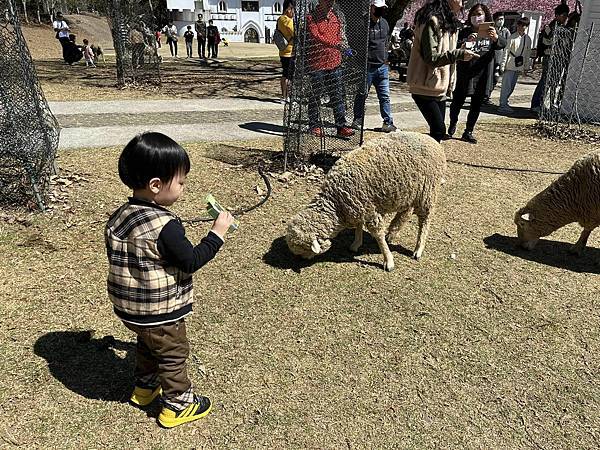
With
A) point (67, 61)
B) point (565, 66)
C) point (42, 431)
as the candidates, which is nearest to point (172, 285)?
point (42, 431)

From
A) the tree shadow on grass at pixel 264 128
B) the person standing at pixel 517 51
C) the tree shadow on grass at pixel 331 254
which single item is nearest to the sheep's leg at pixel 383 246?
the tree shadow on grass at pixel 331 254

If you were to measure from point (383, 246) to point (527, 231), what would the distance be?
62.4 inches

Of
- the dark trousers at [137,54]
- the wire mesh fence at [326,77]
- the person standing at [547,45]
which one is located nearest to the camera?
the wire mesh fence at [326,77]

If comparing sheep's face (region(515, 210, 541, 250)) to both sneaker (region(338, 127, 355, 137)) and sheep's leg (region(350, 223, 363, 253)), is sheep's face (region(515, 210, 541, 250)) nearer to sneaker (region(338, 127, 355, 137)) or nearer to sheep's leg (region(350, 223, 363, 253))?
sheep's leg (region(350, 223, 363, 253))

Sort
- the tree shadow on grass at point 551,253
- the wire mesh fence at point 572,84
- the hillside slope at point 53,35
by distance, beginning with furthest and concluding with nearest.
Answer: the hillside slope at point 53,35, the wire mesh fence at point 572,84, the tree shadow on grass at point 551,253

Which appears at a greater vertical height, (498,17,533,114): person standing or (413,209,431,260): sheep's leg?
(498,17,533,114): person standing

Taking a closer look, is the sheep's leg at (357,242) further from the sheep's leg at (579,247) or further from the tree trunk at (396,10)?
the tree trunk at (396,10)

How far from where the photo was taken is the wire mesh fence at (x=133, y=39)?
12297 millimetres

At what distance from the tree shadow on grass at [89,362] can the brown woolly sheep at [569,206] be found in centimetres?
386

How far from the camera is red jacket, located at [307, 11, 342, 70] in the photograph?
20.4 ft

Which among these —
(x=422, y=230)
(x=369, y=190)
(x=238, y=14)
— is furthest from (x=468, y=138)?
(x=238, y=14)

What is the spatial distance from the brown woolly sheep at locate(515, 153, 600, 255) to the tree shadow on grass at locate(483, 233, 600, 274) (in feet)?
0.30

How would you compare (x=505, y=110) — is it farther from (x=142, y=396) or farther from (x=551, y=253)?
(x=142, y=396)

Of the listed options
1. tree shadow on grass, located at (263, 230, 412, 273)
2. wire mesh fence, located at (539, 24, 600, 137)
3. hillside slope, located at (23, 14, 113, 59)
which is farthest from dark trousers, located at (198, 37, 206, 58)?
tree shadow on grass, located at (263, 230, 412, 273)
